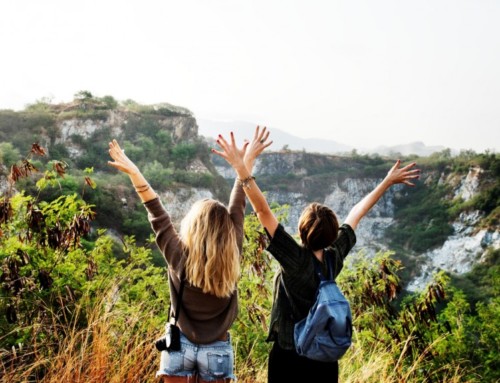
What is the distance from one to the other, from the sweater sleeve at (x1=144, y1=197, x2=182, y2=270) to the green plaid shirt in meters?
0.39

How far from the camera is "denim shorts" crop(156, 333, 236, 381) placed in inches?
74.2

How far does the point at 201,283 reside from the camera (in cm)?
185

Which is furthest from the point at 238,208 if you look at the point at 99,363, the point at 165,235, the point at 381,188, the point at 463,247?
the point at 463,247

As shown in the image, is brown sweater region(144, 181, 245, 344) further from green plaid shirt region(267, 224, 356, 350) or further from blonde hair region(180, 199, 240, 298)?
green plaid shirt region(267, 224, 356, 350)

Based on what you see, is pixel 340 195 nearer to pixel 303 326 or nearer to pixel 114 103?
pixel 114 103

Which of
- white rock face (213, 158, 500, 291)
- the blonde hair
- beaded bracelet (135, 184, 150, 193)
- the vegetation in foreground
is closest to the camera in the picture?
the blonde hair

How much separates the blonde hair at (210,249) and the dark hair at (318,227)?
1.10 ft

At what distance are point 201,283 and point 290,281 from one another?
1.30 feet

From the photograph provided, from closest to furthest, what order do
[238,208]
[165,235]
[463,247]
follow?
1. [165,235]
2. [238,208]
3. [463,247]

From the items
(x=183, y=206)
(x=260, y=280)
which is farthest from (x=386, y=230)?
(x=260, y=280)

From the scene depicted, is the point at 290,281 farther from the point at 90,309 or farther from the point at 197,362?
the point at 90,309

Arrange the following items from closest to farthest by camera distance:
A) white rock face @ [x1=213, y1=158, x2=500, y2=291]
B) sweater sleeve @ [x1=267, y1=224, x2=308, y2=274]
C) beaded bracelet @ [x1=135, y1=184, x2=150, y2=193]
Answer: sweater sleeve @ [x1=267, y1=224, x2=308, y2=274], beaded bracelet @ [x1=135, y1=184, x2=150, y2=193], white rock face @ [x1=213, y1=158, x2=500, y2=291]

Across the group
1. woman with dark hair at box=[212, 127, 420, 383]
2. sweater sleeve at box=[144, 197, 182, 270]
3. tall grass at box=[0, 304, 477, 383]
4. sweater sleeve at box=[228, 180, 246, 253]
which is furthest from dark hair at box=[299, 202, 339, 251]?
tall grass at box=[0, 304, 477, 383]

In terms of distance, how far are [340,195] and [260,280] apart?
80.2 metres
